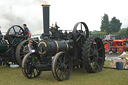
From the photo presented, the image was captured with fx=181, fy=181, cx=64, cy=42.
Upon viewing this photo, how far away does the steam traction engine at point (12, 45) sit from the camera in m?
8.77

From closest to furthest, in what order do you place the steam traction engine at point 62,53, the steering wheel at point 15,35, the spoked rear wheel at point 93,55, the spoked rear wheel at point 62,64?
the spoked rear wheel at point 62,64, the steam traction engine at point 62,53, the spoked rear wheel at point 93,55, the steering wheel at point 15,35

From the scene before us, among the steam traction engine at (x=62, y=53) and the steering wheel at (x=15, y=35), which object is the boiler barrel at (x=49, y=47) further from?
the steering wheel at (x=15, y=35)

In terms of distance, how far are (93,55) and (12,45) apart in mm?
4247

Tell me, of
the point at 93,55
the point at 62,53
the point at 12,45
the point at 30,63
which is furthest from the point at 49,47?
the point at 12,45

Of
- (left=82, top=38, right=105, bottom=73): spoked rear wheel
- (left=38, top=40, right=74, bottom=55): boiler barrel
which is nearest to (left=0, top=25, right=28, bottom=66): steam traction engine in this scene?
(left=38, top=40, right=74, bottom=55): boiler barrel

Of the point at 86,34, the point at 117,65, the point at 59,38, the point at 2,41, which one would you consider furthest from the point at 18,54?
the point at 117,65

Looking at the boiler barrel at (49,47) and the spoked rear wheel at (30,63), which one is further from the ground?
the boiler barrel at (49,47)

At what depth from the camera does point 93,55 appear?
722 centimetres

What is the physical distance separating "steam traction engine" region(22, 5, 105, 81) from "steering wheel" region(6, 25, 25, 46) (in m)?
2.89

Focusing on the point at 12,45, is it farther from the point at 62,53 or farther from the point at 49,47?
the point at 62,53

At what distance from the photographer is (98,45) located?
25.9ft

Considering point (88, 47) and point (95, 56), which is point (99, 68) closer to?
point (95, 56)

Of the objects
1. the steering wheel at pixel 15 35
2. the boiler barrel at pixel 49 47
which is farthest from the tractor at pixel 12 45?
the boiler barrel at pixel 49 47

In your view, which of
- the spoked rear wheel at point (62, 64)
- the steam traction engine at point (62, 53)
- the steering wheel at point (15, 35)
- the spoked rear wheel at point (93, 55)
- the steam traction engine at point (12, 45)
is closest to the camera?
the spoked rear wheel at point (62, 64)
